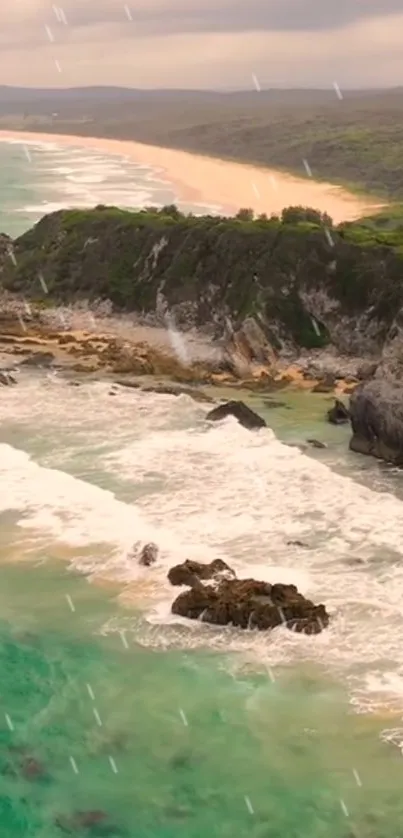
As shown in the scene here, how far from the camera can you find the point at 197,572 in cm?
3152

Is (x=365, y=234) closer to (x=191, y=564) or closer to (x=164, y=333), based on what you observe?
(x=164, y=333)

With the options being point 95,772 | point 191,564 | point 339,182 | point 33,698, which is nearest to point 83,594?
point 191,564

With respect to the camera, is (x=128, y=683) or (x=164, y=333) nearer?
(x=128, y=683)

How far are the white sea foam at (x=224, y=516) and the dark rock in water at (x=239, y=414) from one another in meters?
0.61

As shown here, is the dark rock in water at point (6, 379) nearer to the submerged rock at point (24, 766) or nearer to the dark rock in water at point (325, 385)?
the dark rock in water at point (325, 385)

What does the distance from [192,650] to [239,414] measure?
71.6 ft

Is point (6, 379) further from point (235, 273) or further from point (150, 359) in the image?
point (235, 273)

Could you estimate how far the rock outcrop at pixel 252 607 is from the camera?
1147 inches

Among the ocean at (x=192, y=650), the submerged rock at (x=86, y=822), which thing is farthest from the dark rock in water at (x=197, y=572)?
the submerged rock at (x=86, y=822)

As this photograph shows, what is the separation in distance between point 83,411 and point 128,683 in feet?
86.5

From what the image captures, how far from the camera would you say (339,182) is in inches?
6152

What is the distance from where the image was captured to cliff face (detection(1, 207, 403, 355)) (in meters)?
62.5

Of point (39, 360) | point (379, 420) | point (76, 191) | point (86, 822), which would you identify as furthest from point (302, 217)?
point (76, 191)

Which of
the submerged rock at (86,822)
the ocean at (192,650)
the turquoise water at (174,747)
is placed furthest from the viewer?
the ocean at (192,650)
